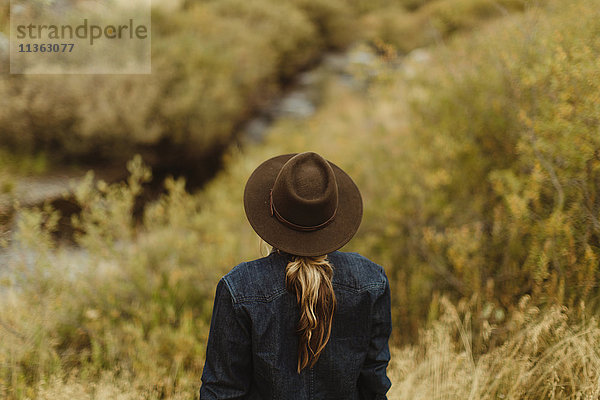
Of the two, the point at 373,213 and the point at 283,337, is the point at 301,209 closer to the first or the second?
the point at 283,337

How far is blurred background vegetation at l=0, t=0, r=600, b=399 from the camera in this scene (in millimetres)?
2576

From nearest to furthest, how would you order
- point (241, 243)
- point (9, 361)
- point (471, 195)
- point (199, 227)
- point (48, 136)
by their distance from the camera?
point (9, 361)
point (471, 195)
point (241, 243)
point (199, 227)
point (48, 136)

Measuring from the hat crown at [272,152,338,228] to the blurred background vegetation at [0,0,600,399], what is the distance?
5.31 feet

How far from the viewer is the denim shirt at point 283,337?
4.70ft

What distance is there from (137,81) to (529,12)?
6101mm

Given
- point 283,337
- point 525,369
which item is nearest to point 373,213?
point 525,369

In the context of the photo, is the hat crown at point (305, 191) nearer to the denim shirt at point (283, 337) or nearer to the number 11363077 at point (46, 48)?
the denim shirt at point (283, 337)

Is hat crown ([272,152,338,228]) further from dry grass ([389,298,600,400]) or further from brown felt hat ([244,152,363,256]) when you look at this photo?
dry grass ([389,298,600,400])

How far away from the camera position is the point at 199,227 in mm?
5773

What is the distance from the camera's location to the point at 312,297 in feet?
4.64

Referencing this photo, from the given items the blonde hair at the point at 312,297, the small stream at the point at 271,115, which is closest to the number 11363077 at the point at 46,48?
the small stream at the point at 271,115

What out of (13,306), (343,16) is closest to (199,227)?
(13,306)

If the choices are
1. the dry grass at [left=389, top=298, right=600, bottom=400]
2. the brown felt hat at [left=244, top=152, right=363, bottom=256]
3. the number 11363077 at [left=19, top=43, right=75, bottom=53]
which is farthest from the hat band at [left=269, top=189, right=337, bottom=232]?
the number 11363077 at [left=19, top=43, right=75, bottom=53]

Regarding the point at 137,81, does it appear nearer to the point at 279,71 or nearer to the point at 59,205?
the point at 59,205
